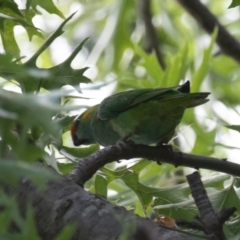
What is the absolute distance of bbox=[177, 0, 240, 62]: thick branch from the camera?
1.94m

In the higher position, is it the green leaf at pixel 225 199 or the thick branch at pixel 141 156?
the thick branch at pixel 141 156

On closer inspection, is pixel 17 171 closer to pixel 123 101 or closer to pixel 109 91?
pixel 123 101

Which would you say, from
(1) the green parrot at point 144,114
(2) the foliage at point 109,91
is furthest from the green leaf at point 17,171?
(1) the green parrot at point 144,114

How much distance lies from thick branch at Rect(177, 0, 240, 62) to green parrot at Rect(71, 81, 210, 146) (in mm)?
428

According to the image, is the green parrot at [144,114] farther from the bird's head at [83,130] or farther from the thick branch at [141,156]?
the thick branch at [141,156]

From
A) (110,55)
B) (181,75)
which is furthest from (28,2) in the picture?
(110,55)

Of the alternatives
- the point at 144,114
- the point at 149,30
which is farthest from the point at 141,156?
the point at 149,30

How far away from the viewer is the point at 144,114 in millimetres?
1674

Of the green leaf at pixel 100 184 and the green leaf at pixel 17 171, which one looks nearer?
the green leaf at pixel 17 171

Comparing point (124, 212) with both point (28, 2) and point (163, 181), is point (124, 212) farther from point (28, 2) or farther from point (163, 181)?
point (163, 181)

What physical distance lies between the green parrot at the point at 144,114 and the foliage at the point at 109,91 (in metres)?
0.11

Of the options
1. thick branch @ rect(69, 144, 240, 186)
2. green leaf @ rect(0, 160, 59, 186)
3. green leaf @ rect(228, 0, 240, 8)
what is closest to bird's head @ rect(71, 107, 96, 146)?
thick branch @ rect(69, 144, 240, 186)

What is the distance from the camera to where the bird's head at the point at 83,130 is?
1914 mm

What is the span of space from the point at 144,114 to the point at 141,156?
48 cm
